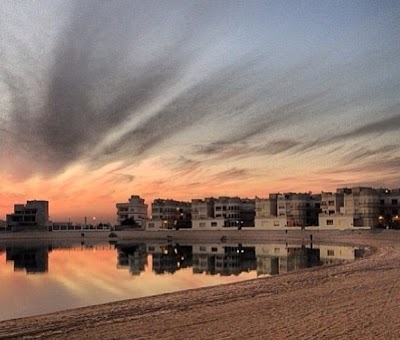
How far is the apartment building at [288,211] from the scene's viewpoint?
112 meters

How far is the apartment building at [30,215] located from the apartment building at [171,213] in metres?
33.8

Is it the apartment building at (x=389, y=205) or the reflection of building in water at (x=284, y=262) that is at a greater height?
the apartment building at (x=389, y=205)

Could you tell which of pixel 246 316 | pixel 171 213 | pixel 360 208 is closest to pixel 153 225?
pixel 171 213

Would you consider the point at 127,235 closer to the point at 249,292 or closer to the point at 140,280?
the point at 140,280

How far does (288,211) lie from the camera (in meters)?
114

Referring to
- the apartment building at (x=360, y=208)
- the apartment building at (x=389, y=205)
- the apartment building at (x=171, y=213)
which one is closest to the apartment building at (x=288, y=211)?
the apartment building at (x=360, y=208)

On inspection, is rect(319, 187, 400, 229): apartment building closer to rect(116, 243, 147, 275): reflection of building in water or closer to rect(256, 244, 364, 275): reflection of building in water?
rect(256, 244, 364, 275): reflection of building in water

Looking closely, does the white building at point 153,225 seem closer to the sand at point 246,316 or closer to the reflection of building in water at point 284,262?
the reflection of building in water at point 284,262

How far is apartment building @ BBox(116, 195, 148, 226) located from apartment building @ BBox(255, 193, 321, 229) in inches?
1759

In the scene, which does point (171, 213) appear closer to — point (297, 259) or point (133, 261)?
point (133, 261)

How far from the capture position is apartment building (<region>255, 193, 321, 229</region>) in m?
112

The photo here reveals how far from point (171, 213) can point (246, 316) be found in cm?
12585

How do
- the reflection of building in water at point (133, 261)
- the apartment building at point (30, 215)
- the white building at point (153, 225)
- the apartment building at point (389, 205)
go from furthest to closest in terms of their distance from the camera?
the apartment building at point (30, 215) → the white building at point (153, 225) → the apartment building at point (389, 205) → the reflection of building in water at point (133, 261)

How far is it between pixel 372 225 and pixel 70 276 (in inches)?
2959
